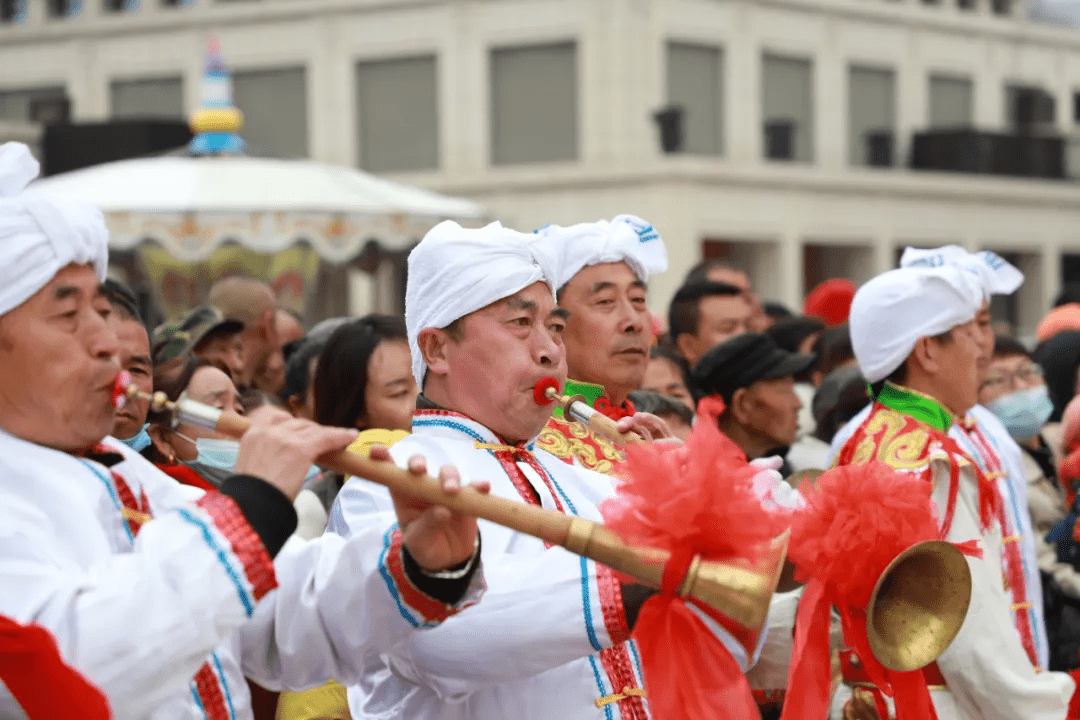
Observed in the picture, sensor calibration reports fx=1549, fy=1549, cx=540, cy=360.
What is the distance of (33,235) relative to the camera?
8.75 feet

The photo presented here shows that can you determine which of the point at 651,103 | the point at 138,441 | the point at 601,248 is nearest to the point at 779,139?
the point at 651,103

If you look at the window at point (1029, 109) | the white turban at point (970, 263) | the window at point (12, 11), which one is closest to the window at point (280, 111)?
the window at point (12, 11)

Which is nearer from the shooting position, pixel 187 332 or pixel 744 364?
pixel 187 332

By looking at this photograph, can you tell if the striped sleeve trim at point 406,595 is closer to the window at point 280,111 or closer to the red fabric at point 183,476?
the red fabric at point 183,476

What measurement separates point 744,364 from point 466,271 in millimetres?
3219

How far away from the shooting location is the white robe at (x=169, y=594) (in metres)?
2.43

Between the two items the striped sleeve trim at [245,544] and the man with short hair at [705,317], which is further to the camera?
the man with short hair at [705,317]

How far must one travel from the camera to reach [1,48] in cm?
3047

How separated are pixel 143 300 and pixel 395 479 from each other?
15.1 metres

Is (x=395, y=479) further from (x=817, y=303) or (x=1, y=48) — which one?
(x=1, y=48)

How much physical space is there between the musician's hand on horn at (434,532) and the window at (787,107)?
82.1 feet

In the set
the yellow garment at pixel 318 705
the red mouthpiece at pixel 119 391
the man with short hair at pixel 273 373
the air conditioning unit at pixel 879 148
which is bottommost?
the yellow garment at pixel 318 705

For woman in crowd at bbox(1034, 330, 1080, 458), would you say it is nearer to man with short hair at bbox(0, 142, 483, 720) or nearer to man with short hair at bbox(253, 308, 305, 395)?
man with short hair at bbox(253, 308, 305, 395)

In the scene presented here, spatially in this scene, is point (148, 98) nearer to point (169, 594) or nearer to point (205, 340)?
point (205, 340)
